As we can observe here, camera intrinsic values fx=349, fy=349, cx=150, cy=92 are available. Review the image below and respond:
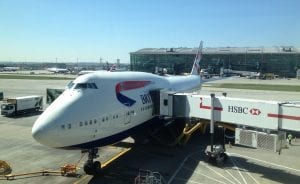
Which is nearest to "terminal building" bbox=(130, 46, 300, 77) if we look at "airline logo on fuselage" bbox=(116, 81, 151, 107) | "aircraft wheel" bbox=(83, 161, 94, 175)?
"airline logo on fuselage" bbox=(116, 81, 151, 107)

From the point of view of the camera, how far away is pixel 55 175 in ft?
77.1

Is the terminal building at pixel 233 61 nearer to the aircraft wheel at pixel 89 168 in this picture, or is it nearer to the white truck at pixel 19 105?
the white truck at pixel 19 105

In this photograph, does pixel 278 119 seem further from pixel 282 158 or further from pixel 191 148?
pixel 191 148

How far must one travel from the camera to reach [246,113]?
82.0 ft

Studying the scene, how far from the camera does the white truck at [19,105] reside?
48250mm

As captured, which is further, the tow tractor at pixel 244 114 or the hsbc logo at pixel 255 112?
the hsbc logo at pixel 255 112

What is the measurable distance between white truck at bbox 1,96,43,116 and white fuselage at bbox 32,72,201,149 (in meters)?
26.8

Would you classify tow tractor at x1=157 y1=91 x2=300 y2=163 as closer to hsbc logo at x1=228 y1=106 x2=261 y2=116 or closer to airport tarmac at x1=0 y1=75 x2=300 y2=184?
hsbc logo at x1=228 y1=106 x2=261 y2=116

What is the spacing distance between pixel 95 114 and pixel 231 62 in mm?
155171

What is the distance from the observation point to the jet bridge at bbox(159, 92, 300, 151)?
23.1 meters

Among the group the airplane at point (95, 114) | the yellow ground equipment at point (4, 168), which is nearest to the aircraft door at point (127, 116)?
the airplane at point (95, 114)

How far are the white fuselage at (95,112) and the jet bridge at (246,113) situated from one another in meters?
2.53

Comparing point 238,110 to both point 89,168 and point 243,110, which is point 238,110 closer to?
point 243,110

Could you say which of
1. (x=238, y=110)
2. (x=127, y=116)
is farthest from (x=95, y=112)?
(x=238, y=110)
